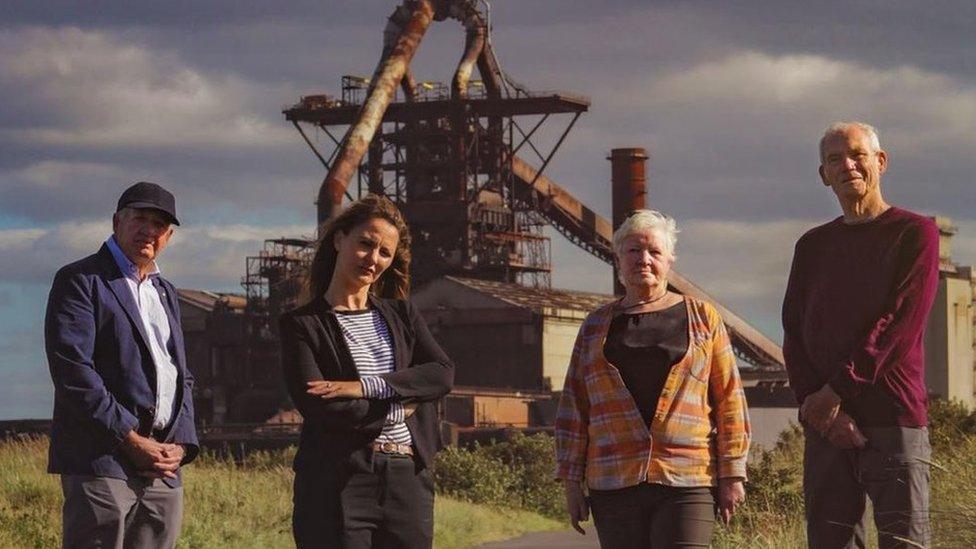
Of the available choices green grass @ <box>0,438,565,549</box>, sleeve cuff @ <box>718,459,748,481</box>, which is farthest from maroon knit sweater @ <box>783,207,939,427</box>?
green grass @ <box>0,438,565,549</box>

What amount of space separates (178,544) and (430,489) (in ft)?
29.7

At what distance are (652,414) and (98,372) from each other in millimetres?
1968

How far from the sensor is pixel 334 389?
18.5ft

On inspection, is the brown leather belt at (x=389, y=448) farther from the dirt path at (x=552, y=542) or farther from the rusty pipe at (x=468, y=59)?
the rusty pipe at (x=468, y=59)

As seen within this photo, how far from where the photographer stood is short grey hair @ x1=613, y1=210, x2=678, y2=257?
605 cm

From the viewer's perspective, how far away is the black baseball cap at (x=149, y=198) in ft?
20.8

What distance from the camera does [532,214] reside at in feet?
213

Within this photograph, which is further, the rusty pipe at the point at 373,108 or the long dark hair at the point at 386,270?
the rusty pipe at the point at 373,108

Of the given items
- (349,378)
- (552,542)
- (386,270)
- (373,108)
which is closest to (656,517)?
(349,378)

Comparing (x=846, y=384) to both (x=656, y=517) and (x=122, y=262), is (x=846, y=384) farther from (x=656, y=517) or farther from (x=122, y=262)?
(x=122, y=262)

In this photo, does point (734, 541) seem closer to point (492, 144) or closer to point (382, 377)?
point (382, 377)

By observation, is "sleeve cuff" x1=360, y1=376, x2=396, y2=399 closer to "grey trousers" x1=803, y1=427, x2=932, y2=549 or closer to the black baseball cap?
the black baseball cap

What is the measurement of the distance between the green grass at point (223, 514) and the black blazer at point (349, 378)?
27.4 feet

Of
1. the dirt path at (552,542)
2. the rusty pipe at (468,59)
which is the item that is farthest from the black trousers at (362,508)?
the rusty pipe at (468,59)
